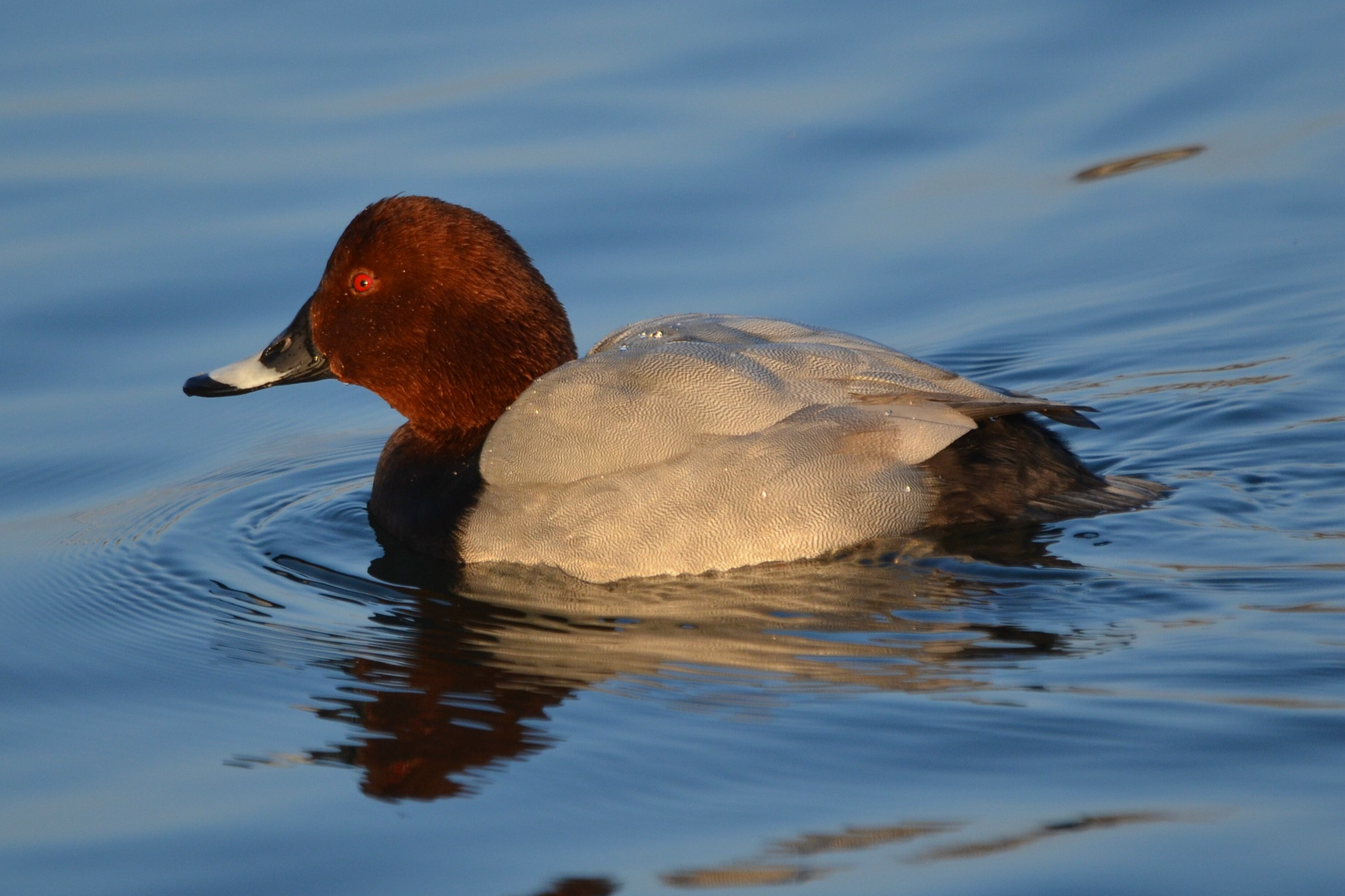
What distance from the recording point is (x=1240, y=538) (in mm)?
5430

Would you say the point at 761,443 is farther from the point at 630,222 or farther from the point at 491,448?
the point at 630,222

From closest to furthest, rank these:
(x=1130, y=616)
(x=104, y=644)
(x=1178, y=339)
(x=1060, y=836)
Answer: (x=1060, y=836) < (x=1130, y=616) < (x=104, y=644) < (x=1178, y=339)

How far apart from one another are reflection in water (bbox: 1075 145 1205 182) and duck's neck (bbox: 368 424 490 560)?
417 cm

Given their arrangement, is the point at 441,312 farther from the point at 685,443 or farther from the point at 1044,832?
the point at 1044,832

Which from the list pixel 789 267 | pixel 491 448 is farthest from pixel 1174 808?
pixel 789 267

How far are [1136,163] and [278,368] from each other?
188 inches

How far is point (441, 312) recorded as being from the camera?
19.7ft

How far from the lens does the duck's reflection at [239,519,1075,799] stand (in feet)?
14.4

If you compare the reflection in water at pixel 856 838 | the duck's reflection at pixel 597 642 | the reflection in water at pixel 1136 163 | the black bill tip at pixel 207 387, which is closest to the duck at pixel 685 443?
the duck's reflection at pixel 597 642

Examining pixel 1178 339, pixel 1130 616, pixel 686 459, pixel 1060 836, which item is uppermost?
pixel 1178 339

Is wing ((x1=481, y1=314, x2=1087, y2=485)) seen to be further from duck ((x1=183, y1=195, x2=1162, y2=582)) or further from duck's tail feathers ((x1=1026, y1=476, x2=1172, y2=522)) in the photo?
duck's tail feathers ((x1=1026, y1=476, x2=1172, y2=522))

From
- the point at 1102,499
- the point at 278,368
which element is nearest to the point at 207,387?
the point at 278,368

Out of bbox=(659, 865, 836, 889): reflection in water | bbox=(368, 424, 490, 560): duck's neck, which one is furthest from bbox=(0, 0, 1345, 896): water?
bbox=(368, 424, 490, 560): duck's neck

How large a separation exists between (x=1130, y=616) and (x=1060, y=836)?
55.5 inches
